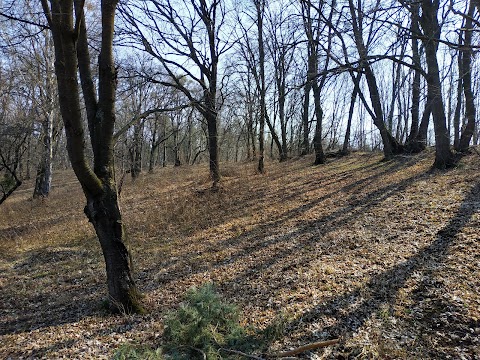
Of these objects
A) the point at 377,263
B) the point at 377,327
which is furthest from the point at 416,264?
the point at 377,327

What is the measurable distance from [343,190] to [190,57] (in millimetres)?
7973

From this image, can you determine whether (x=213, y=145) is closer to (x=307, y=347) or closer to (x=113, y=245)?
(x=113, y=245)

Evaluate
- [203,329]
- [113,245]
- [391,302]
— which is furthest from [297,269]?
[113,245]

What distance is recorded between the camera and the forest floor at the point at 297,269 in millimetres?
3301

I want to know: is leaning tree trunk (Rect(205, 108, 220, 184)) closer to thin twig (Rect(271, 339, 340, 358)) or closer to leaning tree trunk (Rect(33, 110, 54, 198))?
leaning tree trunk (Rect(33, 110, 54, 198))

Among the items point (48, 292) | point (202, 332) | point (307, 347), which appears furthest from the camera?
point (48, 292)

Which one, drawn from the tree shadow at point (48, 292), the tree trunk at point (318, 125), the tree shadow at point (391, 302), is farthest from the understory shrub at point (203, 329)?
the tree trunk at point (318, 125)

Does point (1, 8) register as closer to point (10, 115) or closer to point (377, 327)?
point (377, 327)

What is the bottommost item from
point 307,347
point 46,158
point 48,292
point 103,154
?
point 48,292

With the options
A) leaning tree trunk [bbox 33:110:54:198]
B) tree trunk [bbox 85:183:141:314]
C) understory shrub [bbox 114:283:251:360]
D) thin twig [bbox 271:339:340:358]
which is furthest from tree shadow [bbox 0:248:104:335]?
leaning tree trunk [bbox 33:110:54:198]

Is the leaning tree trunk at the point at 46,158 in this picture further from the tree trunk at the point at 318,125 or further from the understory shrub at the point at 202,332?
the understory shrub at the point at 202,332

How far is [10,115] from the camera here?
1526cm

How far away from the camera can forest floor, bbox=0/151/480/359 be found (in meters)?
3.30

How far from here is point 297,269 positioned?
16.2ft
